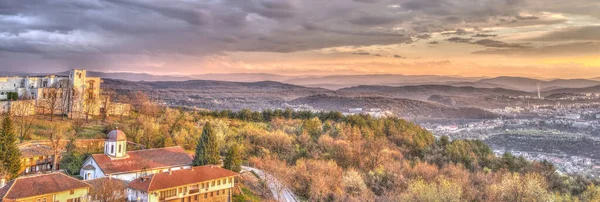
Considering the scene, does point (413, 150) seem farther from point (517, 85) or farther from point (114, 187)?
point (517, 85)

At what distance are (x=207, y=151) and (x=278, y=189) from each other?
326 inches

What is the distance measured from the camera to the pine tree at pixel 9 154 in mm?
34938

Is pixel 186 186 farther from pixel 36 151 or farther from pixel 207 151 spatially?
pixel 36 151

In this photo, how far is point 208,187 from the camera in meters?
37.0

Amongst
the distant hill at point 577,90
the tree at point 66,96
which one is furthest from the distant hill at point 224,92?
the distant hill at point 577,90

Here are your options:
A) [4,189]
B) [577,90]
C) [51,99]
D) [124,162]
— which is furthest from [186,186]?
[577,90]

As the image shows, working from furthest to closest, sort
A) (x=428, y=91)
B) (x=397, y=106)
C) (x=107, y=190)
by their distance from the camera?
A: 1. (x=428, y=91)
2. (x=397, y=106)
3. (x=107, y=190)

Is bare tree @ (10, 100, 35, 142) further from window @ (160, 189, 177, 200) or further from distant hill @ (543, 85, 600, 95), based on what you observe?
distant hill @ (543, 85, 600, 95)

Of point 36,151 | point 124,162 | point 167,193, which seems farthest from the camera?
point 36,151

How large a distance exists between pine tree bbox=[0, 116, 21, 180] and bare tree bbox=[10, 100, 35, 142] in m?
9.02

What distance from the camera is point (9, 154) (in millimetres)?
35562

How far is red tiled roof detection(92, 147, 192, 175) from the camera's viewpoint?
123 feet

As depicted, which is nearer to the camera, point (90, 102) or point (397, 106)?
point (90, 102)

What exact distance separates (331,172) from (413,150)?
27.3m
